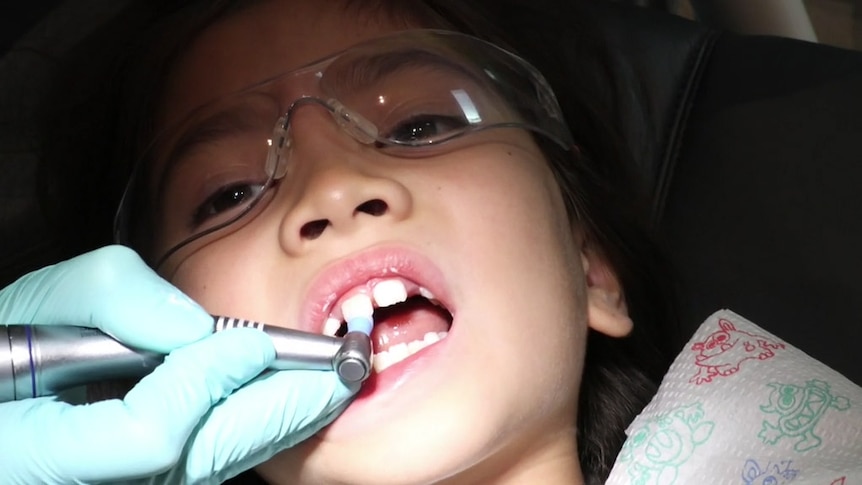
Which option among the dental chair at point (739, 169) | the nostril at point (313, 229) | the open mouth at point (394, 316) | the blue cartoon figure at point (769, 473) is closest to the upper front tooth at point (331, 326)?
the open mouth at point (394, 316)

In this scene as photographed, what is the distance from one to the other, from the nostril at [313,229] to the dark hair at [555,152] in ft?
1.35

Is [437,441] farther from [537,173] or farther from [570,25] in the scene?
[570,25]

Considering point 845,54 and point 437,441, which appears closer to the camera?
point 437,441

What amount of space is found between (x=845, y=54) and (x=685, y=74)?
27cm

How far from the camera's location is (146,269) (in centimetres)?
113

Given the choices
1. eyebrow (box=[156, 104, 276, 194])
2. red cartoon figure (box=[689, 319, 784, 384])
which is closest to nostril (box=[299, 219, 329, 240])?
eyebrow (box=[156, 104, 276, 194])

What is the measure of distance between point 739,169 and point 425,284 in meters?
0.80

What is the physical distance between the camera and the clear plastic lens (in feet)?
4.28

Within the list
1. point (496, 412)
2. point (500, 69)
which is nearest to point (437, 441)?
point (496, 412)

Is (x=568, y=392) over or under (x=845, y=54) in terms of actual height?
under

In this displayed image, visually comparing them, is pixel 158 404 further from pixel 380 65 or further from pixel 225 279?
pixel 380 65

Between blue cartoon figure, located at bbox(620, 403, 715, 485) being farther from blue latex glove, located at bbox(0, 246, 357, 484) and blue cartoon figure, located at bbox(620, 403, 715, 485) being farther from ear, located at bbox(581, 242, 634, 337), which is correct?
blue latex glove, located at bbox(0, 246, 357, 484)

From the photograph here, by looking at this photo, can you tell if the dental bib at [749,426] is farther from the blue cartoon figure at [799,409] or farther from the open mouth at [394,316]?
the open mouth at [394,316]

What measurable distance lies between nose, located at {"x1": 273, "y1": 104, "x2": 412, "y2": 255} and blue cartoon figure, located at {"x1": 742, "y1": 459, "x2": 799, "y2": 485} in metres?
0.54
